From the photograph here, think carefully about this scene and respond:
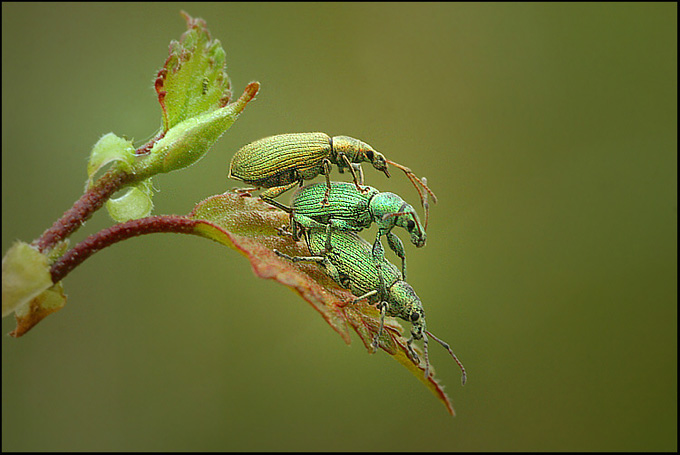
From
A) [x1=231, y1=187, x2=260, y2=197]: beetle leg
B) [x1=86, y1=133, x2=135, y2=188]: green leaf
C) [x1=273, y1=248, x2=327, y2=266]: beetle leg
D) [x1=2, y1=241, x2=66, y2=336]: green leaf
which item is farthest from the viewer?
[x1=231, y1=187, x2=260, y2=197]: beetle leg

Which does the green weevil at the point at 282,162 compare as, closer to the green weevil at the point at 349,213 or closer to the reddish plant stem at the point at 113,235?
the green weevil at the point at 349,213

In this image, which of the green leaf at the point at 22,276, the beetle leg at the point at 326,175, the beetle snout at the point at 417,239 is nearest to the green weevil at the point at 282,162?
the beetle leg at the point at 326,175

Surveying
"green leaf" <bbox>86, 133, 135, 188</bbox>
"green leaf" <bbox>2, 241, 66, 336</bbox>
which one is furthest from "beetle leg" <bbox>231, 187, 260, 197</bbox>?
"green leaf" <bbox>2, 241, 66, 336</bbox>

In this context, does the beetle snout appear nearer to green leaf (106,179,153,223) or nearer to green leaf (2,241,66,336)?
green leaf (106,179,153,223)

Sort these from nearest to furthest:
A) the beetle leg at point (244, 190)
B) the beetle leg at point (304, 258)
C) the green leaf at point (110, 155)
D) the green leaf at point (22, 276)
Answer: the green leaf at point (22, 276), the green leaf at point (110, 155), the beetle leg at point (304, 258), the beetle leg at point (244, 190)

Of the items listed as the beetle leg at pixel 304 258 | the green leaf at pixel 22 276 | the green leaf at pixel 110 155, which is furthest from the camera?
the beetle leg at pixel 304 258

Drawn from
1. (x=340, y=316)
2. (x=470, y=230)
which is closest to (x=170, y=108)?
(x=340, y=316)
